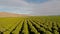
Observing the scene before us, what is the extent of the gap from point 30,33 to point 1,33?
619cm

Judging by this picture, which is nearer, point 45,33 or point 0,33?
point 45,33

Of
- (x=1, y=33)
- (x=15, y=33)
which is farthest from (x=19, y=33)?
(x=1, y=33)

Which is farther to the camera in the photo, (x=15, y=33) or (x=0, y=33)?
(x=0, y=33)

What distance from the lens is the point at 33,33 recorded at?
30.2 metres

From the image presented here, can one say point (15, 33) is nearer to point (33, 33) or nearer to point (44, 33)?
point (33, 33)

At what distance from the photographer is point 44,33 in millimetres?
29359

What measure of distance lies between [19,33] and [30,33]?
222cm

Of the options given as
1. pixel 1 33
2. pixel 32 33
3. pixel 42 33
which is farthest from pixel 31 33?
pixel 1 33

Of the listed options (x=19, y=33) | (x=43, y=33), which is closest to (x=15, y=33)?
(x=19, y=33)

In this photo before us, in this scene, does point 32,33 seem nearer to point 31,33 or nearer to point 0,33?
point 31,33

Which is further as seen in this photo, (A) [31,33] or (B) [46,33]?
(A) [31,33]

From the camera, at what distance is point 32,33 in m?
30.7

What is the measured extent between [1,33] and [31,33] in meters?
6.34

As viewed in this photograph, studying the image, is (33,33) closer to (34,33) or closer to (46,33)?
(34,33)
